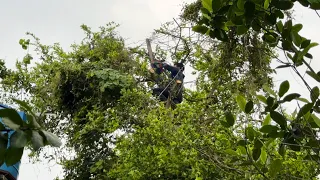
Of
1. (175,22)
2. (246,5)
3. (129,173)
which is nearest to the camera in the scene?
(246,5)

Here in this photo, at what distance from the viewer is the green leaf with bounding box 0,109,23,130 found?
0.83 metres

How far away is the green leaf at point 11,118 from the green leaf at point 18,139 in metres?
0.01

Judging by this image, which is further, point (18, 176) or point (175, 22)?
point (175, 22)

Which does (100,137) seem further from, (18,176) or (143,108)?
(18,176)

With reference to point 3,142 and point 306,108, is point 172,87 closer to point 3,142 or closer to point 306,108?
point 306,108

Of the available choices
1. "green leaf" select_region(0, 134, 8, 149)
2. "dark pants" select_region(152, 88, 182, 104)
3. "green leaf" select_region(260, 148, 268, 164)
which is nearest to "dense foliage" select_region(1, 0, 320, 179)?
"dark pants" select_region(152, 88, 182, 104)

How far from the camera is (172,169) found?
178 inches

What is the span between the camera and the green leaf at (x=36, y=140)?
85cm

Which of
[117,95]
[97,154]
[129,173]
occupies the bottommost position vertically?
[129,173]

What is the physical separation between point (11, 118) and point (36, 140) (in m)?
0.06

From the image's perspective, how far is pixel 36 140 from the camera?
855 millimetres

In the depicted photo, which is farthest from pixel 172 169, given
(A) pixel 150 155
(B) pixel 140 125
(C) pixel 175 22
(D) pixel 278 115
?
(D) pixel 278 115

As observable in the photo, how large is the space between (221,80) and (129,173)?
2273 mm

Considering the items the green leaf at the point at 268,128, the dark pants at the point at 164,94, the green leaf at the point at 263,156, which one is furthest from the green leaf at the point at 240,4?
the dark pants at the point at 164,94
